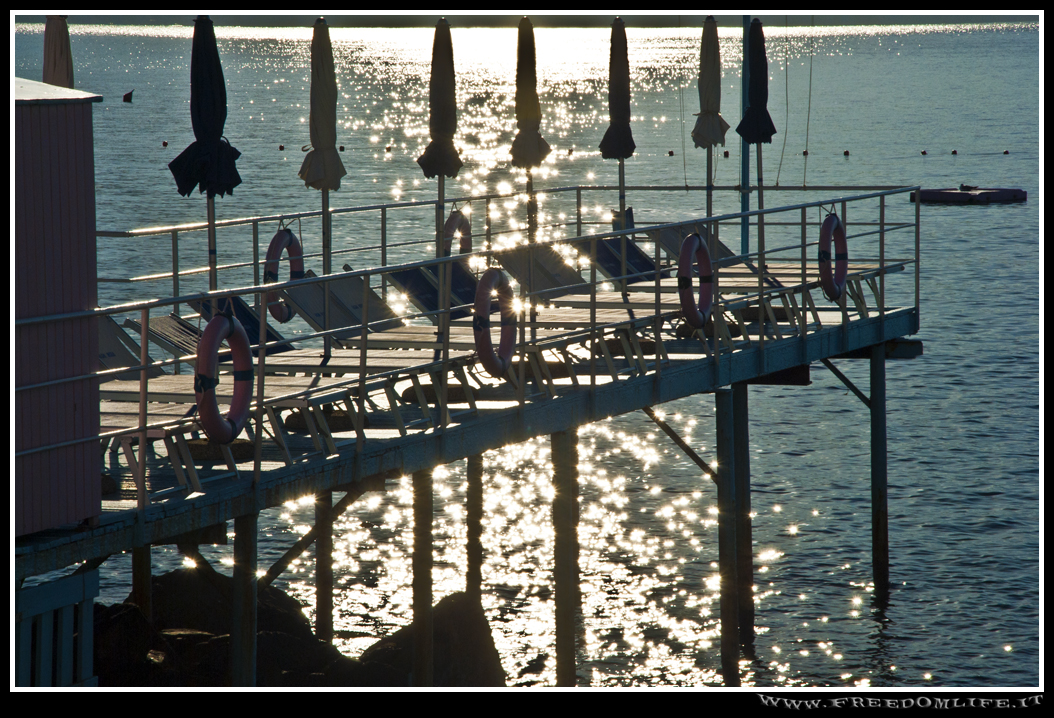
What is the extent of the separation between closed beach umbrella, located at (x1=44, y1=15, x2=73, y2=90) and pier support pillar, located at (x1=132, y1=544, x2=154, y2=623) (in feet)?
11.5

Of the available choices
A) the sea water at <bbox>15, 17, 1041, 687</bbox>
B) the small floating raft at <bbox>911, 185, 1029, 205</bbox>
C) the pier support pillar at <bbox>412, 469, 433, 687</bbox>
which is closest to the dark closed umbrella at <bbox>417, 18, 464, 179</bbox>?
the pier support pillar at <bbox>412, 469, 433, 687</bbox>

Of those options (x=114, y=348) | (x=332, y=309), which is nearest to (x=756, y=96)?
(x=332, y=309)

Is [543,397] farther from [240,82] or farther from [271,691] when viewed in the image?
[240,82]

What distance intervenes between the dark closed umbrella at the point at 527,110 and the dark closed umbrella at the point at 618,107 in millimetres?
1388

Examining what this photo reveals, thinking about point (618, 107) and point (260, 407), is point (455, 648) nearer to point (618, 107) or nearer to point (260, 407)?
point (260, 407)

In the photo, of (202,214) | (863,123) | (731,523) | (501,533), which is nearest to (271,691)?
(731,523)

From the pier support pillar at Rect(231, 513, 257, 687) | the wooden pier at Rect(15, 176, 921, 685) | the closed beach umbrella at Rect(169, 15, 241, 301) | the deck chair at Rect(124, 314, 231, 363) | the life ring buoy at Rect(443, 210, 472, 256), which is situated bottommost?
the pier support pillar at Rect(231, 513, 257, 687)

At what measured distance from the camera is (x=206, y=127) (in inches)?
405

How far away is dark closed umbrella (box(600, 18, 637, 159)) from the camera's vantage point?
1361 centimetres

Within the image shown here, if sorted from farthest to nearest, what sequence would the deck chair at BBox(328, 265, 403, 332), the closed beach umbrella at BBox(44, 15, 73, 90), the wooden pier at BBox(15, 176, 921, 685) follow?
the deck chair at BBox(328, 265, 403, 332) < the closed beach umbrella at BBox(44, 15, 73, 90) < the wooden pier at BBox(15, 176, 921, 685)

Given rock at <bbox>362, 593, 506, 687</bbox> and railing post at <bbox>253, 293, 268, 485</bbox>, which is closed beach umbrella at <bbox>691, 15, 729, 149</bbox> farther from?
railing post at <bbox>253, 293, 268, 485</bbox>

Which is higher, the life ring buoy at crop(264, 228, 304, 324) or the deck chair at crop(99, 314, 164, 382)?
the life ring buoy at crop(264, 228, 304, 324)

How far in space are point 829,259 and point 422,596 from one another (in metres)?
4.59

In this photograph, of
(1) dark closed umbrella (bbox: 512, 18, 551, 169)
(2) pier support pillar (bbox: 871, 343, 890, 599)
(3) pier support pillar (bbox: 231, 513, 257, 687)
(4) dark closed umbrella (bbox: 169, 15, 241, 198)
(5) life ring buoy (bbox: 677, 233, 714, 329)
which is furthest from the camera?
(2) pier support pillar (bbox: 871, 343, 890, 599)
